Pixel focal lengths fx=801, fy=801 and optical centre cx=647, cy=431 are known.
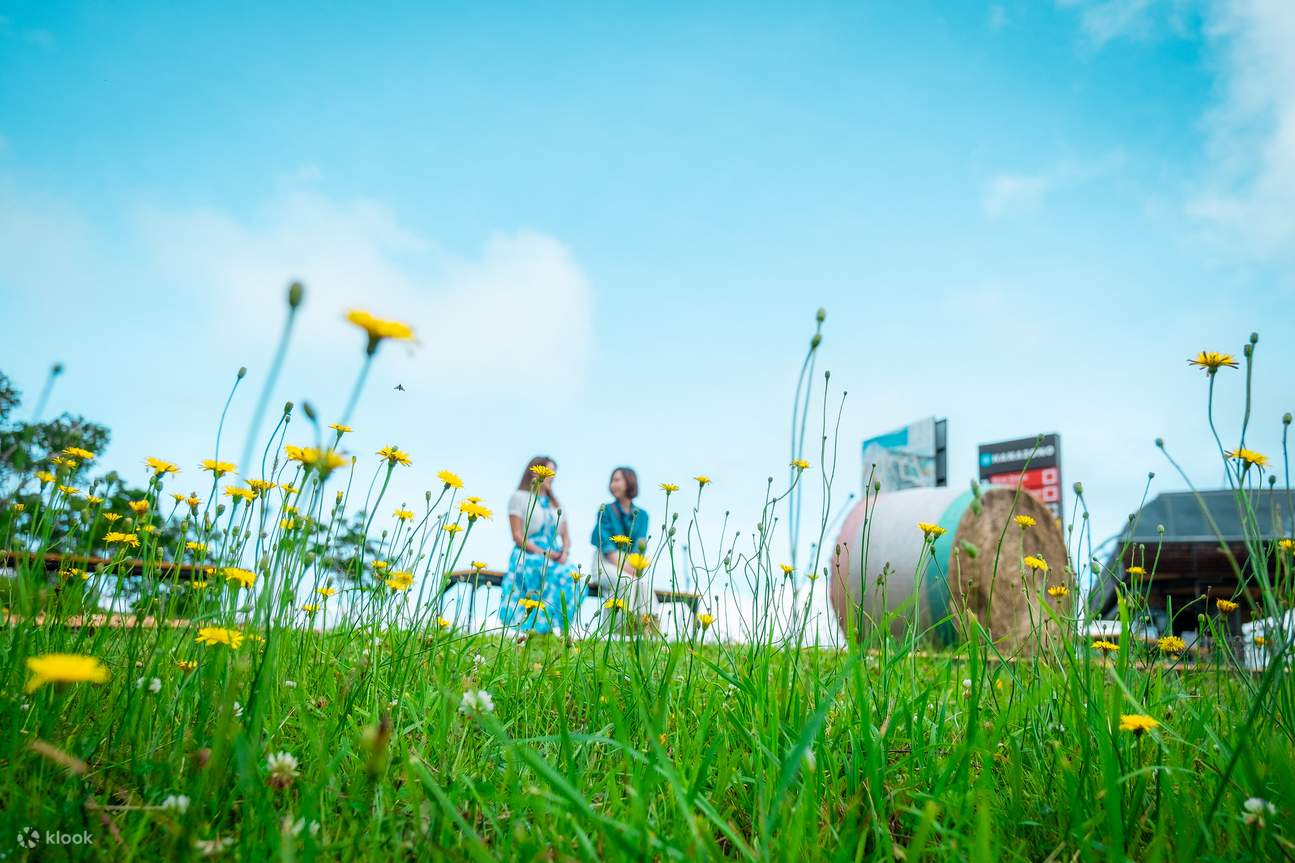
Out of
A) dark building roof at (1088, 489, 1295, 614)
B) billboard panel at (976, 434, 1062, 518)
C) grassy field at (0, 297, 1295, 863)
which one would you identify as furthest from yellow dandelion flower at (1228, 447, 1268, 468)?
billboard panel at (976, 434, 1062, 518)

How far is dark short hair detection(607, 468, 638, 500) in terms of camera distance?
763 centimetres

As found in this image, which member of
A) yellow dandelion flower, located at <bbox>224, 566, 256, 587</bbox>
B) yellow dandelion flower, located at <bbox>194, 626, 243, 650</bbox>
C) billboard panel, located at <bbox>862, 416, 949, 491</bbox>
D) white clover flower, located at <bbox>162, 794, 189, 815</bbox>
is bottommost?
white clover flower, located at <bbox>162, 794, 189, 815</bbox>

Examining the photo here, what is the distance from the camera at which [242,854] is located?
37.5 inches

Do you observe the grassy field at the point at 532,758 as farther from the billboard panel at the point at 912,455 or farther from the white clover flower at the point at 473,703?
the billboard panel at the point at 912,455

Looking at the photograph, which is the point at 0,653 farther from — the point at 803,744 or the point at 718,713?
the point at 803,744

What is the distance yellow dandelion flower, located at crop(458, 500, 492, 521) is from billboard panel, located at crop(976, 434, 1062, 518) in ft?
42.3

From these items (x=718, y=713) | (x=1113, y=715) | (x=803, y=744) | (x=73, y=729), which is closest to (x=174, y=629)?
(x=73, y=729)

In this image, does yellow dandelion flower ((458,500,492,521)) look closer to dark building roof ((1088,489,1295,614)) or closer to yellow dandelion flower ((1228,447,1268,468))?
yellow dandelion flower ((1228,447,1268,468))

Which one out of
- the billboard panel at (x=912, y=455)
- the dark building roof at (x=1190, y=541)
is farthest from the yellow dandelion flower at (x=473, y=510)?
the billboard panel at (x=912, y=455)

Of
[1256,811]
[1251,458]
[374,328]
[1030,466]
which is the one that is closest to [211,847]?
[374,328]

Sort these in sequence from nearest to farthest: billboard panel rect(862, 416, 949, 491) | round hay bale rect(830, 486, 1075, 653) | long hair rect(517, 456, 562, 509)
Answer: round hay bale rect(830, 486, 1075, 653), long hair rect(517, 456, 562, 509), billboard panel rect(862, 416, 949, 491)

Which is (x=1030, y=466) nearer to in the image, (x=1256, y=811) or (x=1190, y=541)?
(x=1190, y=541)

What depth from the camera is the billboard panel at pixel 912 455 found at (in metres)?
12.4

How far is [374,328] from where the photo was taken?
90 cm
